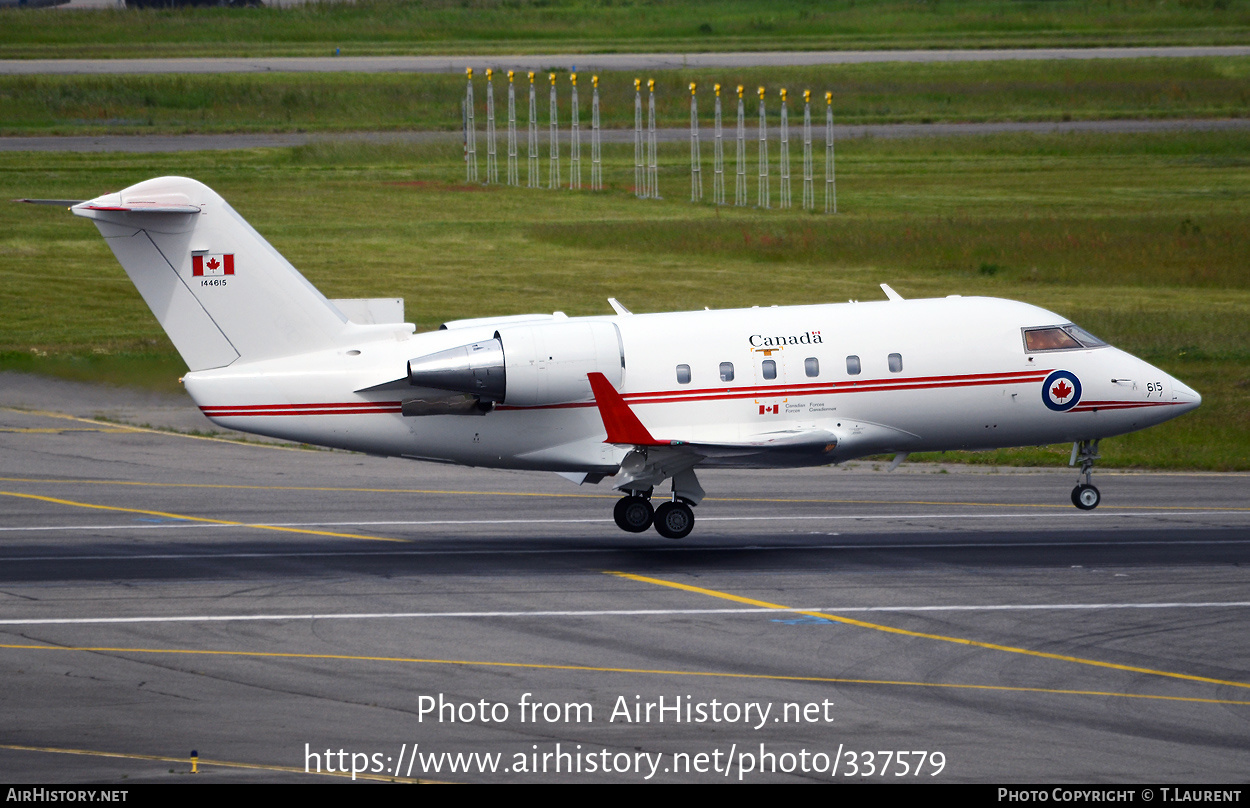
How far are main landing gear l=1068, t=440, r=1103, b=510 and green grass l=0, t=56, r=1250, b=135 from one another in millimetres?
61386

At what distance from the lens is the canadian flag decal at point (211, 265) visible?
2398cm

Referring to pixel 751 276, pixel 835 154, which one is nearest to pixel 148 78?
pixel 835 154

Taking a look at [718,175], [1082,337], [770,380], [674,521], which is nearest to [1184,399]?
[1082,337]

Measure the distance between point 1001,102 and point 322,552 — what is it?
7610cm

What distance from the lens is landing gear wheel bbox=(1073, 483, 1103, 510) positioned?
1037 inches

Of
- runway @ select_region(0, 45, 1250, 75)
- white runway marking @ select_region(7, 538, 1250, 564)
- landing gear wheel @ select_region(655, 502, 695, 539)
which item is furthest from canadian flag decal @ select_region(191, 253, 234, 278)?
runway @ select_region(0, 45, 1250, 75)

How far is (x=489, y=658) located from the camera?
1895 centimetres

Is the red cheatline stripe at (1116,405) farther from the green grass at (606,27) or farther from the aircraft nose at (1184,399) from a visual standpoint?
the green grass at (606,27)

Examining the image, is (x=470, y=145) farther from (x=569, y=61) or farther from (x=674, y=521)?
(x=674, y=521)

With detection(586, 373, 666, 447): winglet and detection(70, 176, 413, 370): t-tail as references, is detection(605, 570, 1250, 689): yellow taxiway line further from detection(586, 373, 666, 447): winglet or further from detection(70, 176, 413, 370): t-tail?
detection(70, 176, 413, 370): t-tail

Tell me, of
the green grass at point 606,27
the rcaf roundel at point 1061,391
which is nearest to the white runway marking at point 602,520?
the rcaf roundel at point 1061,391

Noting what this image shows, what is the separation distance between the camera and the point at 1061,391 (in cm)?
2555

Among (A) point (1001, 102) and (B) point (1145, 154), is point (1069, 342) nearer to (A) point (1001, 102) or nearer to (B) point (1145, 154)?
(B) point (1145, 154)

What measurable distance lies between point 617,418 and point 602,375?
0.83 metres
